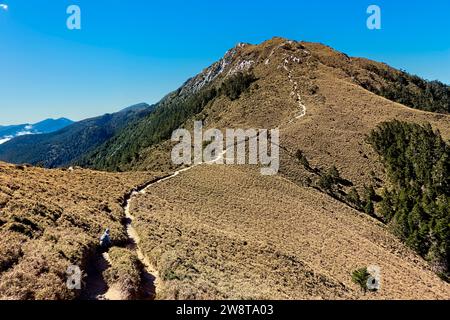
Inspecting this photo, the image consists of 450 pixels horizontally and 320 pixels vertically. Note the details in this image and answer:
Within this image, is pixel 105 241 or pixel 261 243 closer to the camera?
pixel 105 241

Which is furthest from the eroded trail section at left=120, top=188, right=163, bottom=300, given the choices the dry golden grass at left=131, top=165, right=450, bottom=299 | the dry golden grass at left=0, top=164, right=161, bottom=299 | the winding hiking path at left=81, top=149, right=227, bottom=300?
the dry golden grass at left=0, top=164, right=161, bottom=299

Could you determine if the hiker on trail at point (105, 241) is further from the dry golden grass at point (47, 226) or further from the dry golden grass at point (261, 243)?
the dry golden grass at point (261, 243)

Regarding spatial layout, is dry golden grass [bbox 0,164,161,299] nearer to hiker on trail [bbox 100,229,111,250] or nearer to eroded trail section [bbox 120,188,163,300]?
hiker on trail [bbox 100,229,111,250]

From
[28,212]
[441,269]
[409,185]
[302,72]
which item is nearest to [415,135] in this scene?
[409,185]

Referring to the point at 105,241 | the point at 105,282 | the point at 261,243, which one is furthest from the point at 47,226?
the point at 261,243

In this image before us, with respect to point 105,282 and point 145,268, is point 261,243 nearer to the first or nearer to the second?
point 145,268

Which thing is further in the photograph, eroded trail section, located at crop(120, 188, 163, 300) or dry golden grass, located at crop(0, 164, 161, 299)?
eroded trail section, located at crop(120, 188, 163, 300)

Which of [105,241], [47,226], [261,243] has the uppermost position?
[47,226]

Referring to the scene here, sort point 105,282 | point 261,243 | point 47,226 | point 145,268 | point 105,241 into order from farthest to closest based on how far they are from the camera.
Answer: point 261,243 < point 105,241 < point 47,226 < point 145,268 < point 105,282

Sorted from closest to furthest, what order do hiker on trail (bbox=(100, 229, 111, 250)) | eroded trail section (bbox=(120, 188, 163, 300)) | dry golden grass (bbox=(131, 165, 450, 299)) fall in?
eroded trail section (bbox=(120, 188, 163, 300)) → dry golden grass (bbox=(131, 165, 450, 299)) → hiker on trail (bbox=(100, 229, 111, 250))
